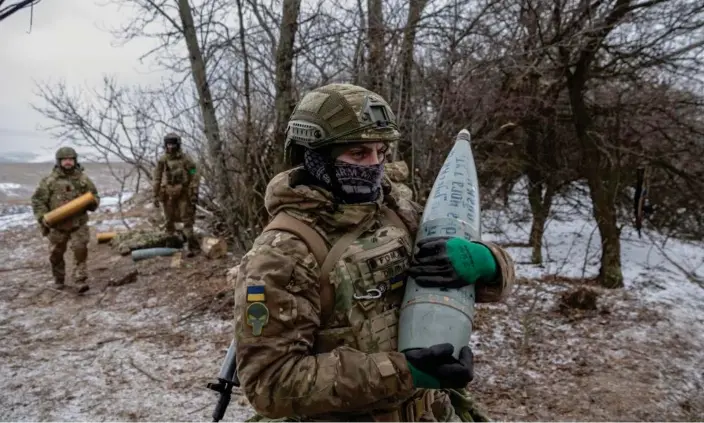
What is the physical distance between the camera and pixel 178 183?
27.9ft

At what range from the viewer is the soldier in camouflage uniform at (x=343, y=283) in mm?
1473

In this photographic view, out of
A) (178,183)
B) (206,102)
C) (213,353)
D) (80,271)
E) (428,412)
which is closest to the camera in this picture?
(428,412)

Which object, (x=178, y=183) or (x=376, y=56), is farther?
(x=178, y=183)

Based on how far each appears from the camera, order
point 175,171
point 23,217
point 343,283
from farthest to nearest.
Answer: point 23,217 → point 175,171 → point 343,283

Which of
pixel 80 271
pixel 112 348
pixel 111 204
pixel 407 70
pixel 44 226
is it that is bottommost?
pixel 112 348

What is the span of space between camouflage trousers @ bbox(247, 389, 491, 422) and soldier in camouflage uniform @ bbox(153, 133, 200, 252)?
7.10m

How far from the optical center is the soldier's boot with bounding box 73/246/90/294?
6850mm

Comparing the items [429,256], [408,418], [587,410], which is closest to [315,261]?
[429,256]

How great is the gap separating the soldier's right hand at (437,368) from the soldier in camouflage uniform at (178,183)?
7417mm

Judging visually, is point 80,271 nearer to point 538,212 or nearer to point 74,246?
point 74,246

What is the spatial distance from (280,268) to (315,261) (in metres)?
0.14

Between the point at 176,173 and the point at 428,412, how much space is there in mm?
7366

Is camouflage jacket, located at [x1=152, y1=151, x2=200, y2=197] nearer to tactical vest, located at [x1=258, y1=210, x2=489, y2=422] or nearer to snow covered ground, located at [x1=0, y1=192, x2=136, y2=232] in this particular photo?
snow covered ground, located at [x1=0, y1=192, x2=136, y2=232]

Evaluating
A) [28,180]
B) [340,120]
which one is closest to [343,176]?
[340,120]
